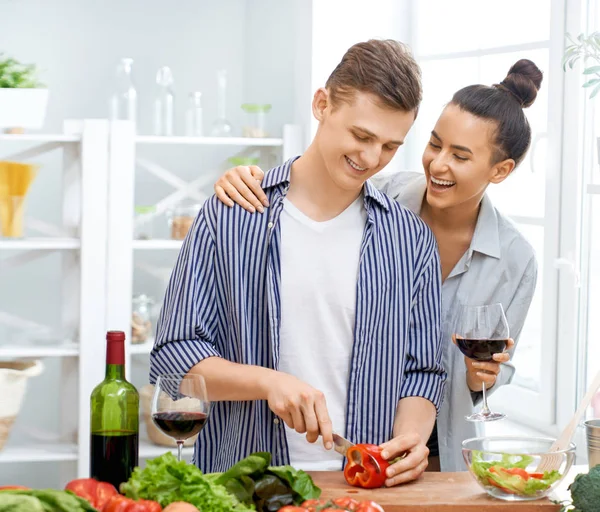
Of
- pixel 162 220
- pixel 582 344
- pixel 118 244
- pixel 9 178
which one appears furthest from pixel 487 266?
pixel 162 220

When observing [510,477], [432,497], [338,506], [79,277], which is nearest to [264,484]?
[338,506]

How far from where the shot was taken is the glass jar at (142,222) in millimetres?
3793

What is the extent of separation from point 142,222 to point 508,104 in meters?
1.98

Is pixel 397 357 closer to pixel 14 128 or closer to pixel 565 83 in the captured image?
pixel 565 83

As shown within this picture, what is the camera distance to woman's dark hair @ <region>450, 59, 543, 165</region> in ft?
7.11

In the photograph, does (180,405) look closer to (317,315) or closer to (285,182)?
(317,315)

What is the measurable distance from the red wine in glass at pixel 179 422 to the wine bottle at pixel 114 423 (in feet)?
0.22

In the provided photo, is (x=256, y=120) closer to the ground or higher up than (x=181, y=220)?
higher up

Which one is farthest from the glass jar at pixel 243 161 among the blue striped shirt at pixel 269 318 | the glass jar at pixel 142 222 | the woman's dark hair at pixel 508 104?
the blue striped shirt at pixel 269 318

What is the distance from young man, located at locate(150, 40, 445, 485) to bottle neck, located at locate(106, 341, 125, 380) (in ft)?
0.82

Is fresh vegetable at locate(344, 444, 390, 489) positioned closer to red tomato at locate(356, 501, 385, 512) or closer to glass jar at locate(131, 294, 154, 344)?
red tomato at locate(356, 501, 385, 512)

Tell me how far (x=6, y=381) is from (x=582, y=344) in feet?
6.71

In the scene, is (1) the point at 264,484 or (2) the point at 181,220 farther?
(2) the point at 181,220

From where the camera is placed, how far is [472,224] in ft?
7.52
